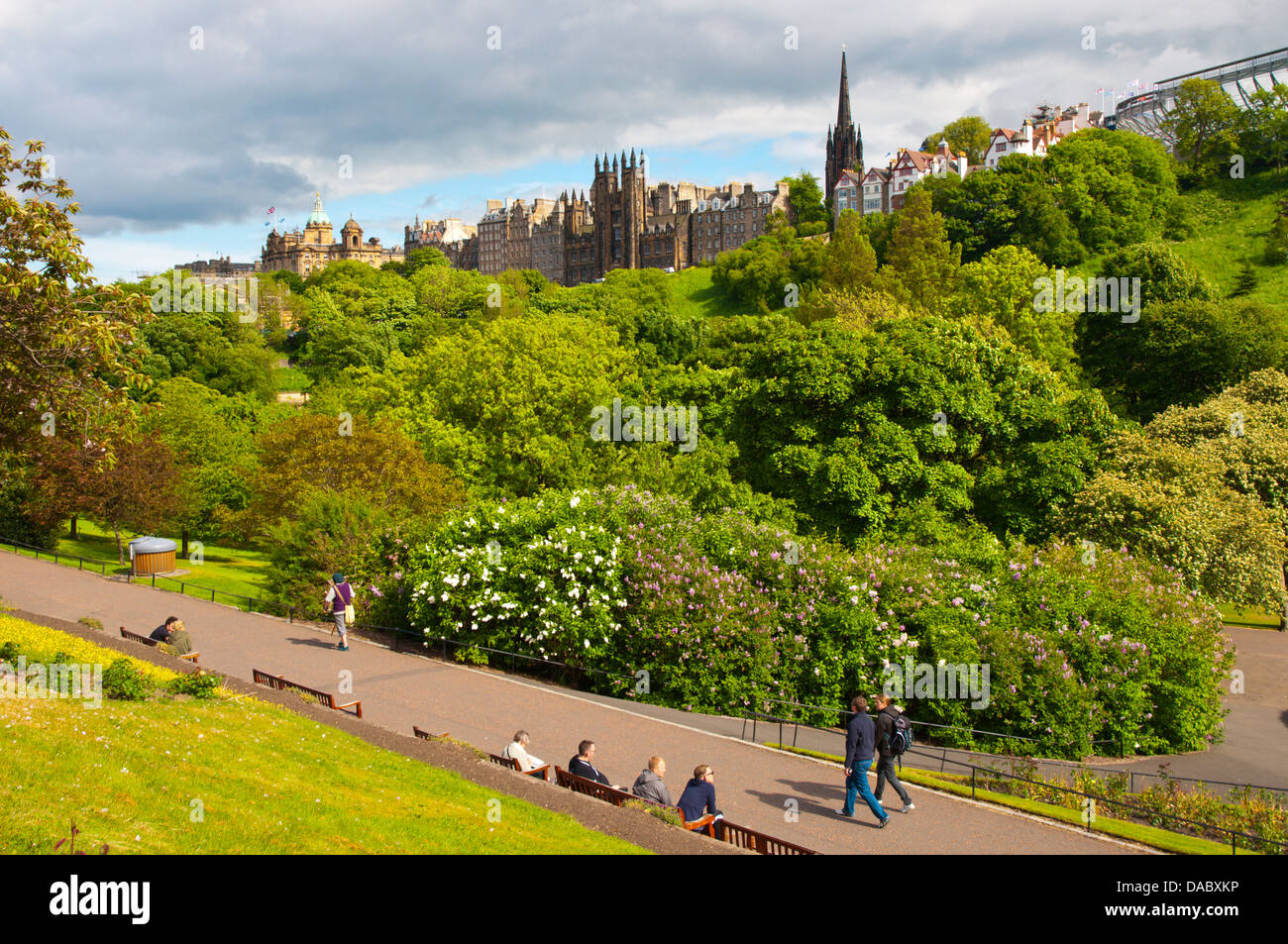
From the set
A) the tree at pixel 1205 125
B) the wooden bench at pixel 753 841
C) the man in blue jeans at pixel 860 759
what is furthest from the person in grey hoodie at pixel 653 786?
the tree at pixel 1205 125

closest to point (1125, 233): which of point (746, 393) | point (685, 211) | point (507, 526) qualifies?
point (746, 393)

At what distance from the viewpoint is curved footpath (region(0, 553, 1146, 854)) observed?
12.5m

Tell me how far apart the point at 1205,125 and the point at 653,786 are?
109m

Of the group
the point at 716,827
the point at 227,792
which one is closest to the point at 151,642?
the point at 227,792

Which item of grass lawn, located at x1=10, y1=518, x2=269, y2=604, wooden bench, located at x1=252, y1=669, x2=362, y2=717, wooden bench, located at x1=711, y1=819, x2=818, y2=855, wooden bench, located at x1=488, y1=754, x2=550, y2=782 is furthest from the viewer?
grass lawn, located at x1=10, y1=518, x2=269, y2=604

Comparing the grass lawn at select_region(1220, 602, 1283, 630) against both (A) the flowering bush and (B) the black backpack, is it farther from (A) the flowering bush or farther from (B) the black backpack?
(B) the black backpack

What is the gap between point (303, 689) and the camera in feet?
54.0

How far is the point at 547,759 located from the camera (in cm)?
1469

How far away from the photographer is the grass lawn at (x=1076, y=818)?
1241 centimetres

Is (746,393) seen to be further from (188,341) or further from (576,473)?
(188,341)

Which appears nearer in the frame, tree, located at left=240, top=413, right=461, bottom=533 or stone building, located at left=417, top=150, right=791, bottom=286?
tree, located at left=240, top=413, right=461, bottom=533

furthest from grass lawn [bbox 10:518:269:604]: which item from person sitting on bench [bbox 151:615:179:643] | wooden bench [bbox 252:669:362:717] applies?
wooden bench [bbox 252:669:362:717]

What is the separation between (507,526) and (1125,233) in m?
72.7

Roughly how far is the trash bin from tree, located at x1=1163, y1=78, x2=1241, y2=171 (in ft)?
317
